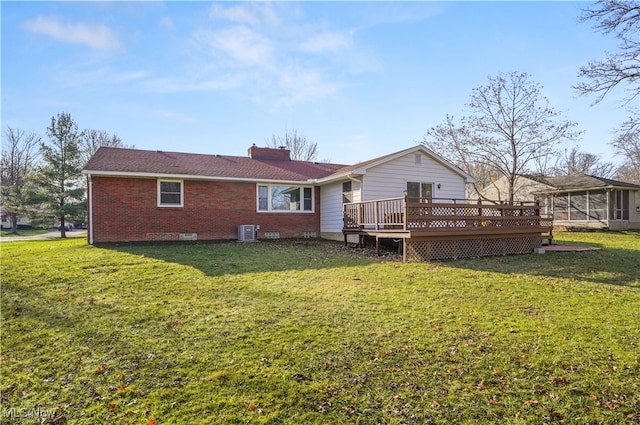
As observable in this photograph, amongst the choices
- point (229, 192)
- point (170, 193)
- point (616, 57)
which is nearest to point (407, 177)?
point (229, 192)

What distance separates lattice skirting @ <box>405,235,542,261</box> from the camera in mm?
9781

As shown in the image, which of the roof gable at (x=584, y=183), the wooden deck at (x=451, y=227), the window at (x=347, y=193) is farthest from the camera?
the roof gable at (x=584, y=183)

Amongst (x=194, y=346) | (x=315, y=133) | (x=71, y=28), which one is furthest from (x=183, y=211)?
(x=315, y=133)

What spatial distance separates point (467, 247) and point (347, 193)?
5624 mm

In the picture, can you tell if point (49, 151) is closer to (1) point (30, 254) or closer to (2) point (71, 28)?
(1) point (30, 254)

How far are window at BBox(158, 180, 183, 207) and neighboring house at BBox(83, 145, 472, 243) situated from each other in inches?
1.5

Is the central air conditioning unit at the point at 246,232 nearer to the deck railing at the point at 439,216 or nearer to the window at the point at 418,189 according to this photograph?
the deck railing at the point at 439,216

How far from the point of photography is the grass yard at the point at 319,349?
287 centimetres

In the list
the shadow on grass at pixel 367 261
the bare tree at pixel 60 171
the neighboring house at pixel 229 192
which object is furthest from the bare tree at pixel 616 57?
the bare tree at pixel 60 171

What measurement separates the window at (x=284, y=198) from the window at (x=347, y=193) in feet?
7.45

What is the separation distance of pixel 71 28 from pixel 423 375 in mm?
10853

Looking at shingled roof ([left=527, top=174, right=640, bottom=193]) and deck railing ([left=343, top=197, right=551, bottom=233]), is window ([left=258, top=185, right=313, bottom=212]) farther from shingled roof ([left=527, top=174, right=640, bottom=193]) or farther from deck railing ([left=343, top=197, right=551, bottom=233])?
shingled roof ([left=527, top=174, right=640, bottom=193])

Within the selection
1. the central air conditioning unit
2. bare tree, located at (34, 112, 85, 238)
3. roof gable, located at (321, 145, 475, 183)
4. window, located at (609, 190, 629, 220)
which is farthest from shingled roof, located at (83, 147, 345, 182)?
window, located at (609, 190, 629, 220)

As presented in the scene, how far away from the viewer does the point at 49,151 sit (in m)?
22.4
